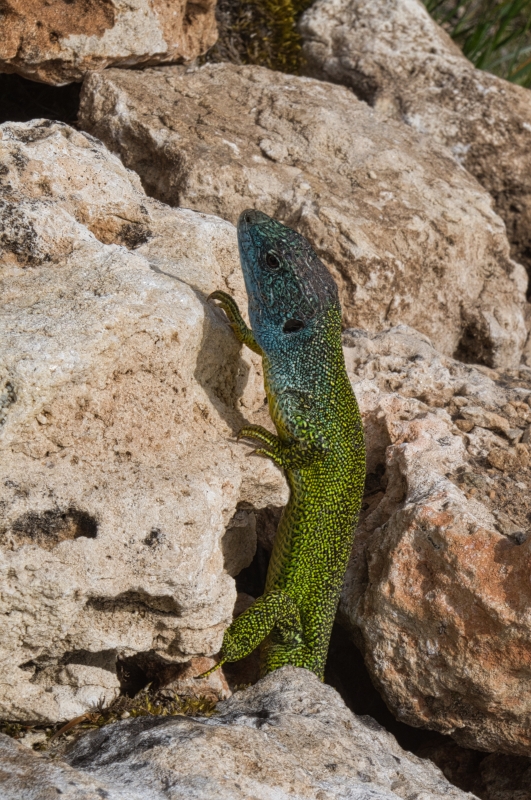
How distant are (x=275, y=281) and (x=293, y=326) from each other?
0.81 ft

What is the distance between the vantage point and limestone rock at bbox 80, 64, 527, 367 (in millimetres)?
A: 5047

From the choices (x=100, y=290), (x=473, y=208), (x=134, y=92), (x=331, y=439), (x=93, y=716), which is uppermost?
(x=473, y=208)

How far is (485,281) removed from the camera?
570 centimetres

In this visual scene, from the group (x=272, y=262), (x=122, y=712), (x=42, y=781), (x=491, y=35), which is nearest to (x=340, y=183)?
(x=272, y=262)

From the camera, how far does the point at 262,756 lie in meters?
2.81

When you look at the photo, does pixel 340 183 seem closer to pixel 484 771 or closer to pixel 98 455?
pixel 98 455

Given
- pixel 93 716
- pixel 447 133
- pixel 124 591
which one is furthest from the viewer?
pixel 447 133

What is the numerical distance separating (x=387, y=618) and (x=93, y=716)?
145cm

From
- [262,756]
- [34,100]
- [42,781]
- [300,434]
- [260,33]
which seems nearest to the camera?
[42,781]

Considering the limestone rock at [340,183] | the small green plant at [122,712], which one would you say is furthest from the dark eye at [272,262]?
the small green plant at [122,712]

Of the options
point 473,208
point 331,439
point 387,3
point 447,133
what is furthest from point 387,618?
point 387,3

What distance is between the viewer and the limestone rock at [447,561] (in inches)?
142

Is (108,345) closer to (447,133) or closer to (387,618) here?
(387,618)

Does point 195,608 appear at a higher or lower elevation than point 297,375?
lower
